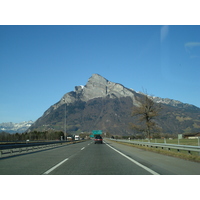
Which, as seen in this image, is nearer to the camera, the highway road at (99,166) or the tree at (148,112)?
the highway road at (99,166)

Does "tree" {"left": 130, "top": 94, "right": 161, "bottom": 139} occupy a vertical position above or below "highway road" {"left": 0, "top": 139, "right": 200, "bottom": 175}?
above

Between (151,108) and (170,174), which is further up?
(151,108)

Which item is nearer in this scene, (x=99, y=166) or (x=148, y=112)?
(x=99, y=166)

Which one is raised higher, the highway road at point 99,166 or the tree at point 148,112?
the tree at point 148,112

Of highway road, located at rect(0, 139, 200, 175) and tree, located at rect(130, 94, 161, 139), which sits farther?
tree, located at rect(130, 94, 161, 139)

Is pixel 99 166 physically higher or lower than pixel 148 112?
lower
